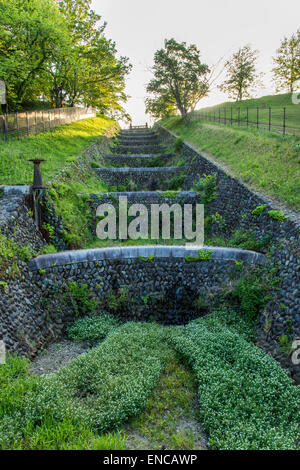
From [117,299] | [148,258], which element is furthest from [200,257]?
[117,299]

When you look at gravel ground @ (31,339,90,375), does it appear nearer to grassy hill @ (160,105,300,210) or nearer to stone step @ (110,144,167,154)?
grassy hill @ (160,105,300,210)

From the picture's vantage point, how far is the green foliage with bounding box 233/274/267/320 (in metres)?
8.52

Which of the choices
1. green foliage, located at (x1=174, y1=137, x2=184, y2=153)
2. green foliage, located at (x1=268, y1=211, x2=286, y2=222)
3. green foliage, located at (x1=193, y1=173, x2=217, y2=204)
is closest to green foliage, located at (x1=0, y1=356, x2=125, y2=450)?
green foliage, located at (x1=268, y1=211, x2=286, y2=222)

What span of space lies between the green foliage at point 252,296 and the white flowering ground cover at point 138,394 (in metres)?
0.65

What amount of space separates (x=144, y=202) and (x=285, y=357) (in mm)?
9665

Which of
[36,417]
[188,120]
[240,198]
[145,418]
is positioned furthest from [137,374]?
[188,120]

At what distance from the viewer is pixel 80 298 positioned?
9.59 metres

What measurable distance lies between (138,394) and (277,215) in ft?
20.6

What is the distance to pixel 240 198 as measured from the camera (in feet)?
39.7

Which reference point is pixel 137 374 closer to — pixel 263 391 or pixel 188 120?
pixel 263 391

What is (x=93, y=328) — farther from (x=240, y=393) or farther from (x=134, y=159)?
(x=134, y=159)

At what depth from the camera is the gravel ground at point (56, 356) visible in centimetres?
754

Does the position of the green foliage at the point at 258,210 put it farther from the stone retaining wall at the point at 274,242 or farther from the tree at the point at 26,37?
the tree at the point at 26,37
